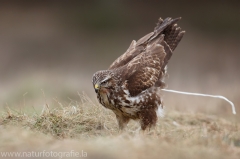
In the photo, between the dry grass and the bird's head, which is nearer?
the dry grass

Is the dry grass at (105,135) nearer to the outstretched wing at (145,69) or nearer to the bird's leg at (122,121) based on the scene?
the bird's leg at (122,121)

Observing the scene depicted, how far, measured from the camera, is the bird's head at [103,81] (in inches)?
283

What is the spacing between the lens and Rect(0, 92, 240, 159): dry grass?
5.80 m

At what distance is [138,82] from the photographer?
7684 mm

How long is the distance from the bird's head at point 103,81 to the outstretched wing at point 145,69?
0.89 ft

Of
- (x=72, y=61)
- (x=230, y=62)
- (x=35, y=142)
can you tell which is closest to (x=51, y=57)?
(x=72, y=61)

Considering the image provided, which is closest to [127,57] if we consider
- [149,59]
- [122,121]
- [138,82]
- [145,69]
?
→ [149,59]

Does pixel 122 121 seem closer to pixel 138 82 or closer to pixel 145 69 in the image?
pixel 138 82

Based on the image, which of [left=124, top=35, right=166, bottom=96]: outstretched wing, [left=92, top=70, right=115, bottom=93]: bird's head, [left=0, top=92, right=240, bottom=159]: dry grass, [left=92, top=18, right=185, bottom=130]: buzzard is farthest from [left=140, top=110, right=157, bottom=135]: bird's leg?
[left=92, top=70, right=115, bottom=93]: bird's head

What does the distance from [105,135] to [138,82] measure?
0.84 m

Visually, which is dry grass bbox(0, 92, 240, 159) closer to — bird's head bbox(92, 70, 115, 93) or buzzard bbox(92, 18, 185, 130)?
buzzard bbox(92, 18, 185, 130)

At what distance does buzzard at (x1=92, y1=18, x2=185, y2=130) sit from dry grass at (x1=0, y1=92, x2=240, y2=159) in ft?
0.84

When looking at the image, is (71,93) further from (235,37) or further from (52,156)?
(52,156)

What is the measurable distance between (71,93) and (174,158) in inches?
277
